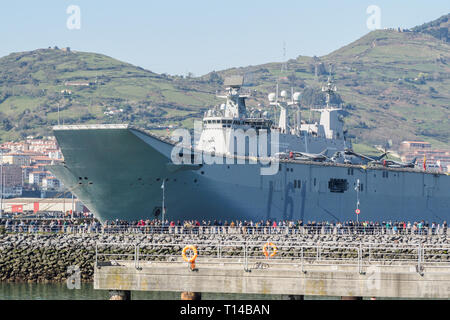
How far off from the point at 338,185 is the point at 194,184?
44.0ft

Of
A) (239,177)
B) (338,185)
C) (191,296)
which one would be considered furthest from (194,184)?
(191,296)

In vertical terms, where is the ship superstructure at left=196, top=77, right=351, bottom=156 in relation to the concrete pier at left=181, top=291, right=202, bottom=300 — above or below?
above

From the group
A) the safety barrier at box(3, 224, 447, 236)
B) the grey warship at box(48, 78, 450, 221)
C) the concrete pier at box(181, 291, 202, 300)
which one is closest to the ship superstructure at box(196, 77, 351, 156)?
the grey warship at box(48, 78, 450, 221)

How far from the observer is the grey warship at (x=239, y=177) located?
41250 millimetres

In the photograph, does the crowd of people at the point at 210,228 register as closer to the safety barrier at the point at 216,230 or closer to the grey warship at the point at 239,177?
the safety barrier at the point at 216,230

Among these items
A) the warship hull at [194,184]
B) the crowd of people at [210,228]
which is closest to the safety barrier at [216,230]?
the crowd of people at [210,228]

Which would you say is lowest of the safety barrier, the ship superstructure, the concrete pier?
the safety barrier

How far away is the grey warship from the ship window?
7cm

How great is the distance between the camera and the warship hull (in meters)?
40.6

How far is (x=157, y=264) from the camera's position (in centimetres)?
1895

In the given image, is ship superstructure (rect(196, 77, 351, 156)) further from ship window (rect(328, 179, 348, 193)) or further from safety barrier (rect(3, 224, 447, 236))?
safety barrier (rect(3, 224, 447, 236))

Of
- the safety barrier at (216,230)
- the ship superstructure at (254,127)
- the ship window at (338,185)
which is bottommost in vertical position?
the safety barrier at (216,230)

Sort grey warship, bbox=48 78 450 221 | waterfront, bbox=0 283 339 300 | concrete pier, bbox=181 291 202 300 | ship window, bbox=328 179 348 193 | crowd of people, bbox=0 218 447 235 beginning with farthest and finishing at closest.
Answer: ship window, bbox=328 179 348 193 → crowd of people, bbox=0 218 447 235 → grey warship, bbox=48 78 450 221 → waterfront, bbox=0 283 339 300 → concrete pier, bbox=181 291 202 300

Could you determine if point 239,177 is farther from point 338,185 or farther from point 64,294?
point 64,294
